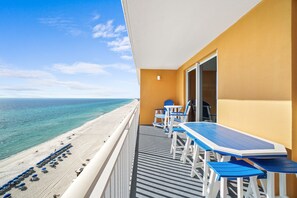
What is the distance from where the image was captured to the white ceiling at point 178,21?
2.37 meters

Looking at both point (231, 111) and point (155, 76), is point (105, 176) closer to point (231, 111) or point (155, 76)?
point (231, 111)

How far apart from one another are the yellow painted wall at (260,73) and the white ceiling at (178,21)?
0.86 ft

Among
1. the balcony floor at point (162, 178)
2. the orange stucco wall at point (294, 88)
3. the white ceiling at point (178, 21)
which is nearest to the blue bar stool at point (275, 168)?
the orange stucco wall at point (294, 88)

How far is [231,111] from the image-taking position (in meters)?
3.04

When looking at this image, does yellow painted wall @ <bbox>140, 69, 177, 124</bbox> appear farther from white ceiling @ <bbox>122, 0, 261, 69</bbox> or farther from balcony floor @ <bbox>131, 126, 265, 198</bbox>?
balcony floor @ <bbox>131, 126, 265, 198</bbox>

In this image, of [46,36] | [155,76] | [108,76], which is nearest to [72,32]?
[46,36]

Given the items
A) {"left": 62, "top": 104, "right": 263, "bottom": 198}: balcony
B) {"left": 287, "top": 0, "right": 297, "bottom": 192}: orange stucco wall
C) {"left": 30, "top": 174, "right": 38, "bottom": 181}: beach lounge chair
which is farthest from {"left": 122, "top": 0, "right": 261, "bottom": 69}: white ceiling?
{"left": 30, "top": 174, "right": 38, "bottom": 181}: beach lounge chair

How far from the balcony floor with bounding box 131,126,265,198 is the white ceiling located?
2336 mm

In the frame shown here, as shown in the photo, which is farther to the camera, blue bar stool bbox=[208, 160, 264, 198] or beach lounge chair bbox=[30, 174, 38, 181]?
beach lounge chair bbox=[30, 174, 38, 181]

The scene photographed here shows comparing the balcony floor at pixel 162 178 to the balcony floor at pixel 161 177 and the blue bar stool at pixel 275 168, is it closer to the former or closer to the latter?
the balcony floor at pixel 161 177

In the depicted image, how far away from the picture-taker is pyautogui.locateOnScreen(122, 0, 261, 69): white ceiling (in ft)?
7.78

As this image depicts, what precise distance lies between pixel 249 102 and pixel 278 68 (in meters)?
0.66

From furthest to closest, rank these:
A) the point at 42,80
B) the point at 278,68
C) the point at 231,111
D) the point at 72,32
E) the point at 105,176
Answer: the point at 42,80
the point at 72,32
the point at 231,111
the point at 278,68
the point at 105,176

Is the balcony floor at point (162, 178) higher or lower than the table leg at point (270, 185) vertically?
lower
